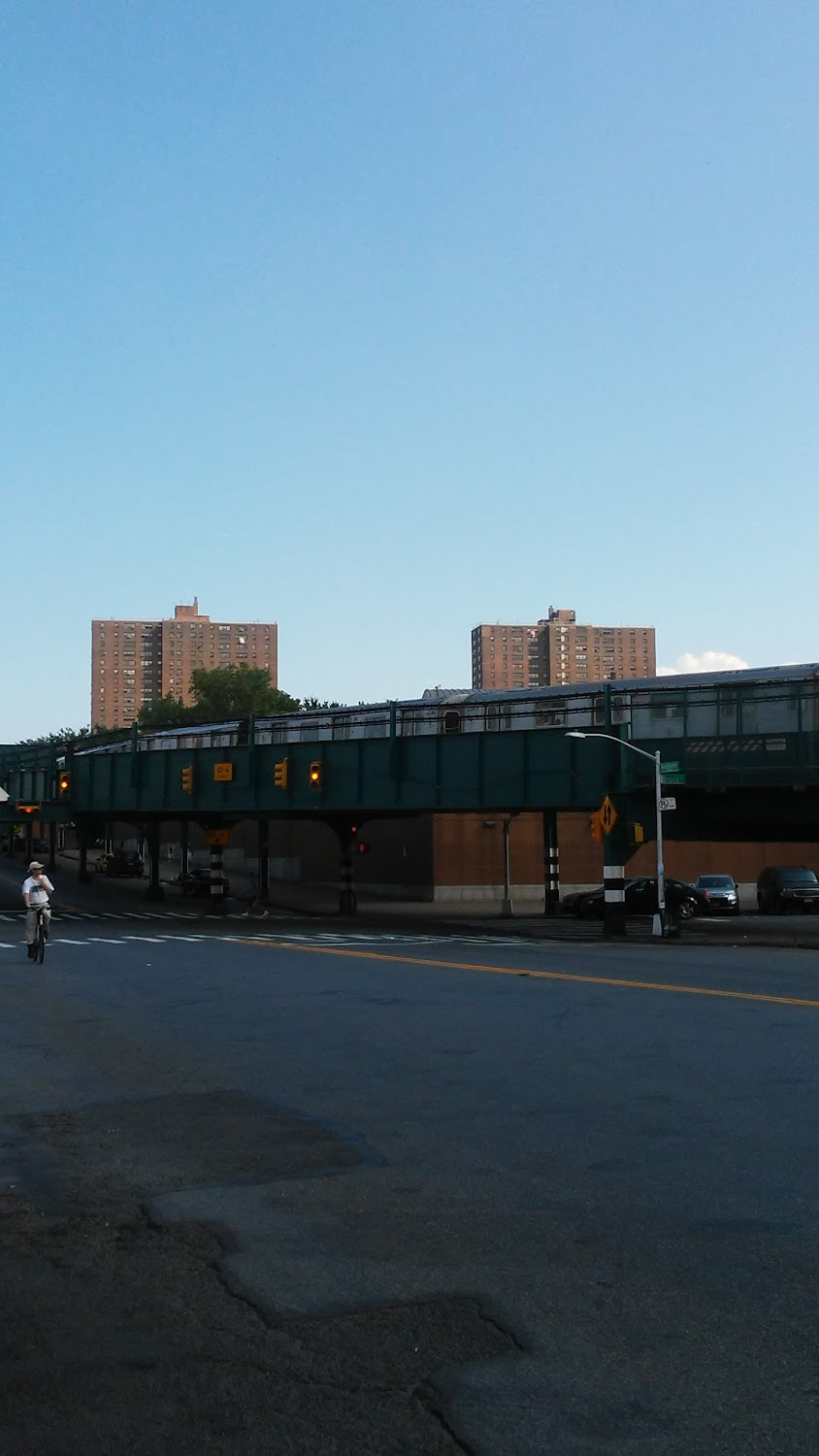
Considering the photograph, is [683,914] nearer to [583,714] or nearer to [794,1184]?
[583,714]

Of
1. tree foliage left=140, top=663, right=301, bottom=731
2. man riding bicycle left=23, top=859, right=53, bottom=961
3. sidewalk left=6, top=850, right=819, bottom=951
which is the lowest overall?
sidewalk left=6, top=850, right=819, bottom=951

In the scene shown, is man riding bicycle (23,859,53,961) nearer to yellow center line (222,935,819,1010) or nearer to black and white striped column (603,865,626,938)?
yellow center line (222,935,819,1010)

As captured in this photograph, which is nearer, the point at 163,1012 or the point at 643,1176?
the point at 643,1176

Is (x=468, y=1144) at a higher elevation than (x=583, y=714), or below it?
below

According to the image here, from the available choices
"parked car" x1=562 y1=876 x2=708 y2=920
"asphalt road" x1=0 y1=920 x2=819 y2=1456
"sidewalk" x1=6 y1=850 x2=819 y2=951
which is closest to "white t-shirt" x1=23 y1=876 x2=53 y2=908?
"asphalt road" x1=0 y1=920 x2=819 y2=1456

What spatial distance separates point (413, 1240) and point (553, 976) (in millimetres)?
17563

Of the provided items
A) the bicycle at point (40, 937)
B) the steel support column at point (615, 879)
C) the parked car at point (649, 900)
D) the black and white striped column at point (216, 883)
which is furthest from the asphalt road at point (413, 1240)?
the black and white striped column at point (216, 883)

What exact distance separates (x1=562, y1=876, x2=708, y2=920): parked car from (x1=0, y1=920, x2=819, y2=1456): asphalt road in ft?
123

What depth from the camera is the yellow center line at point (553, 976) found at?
20.4 metres

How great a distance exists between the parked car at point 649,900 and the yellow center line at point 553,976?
2135 centimetres

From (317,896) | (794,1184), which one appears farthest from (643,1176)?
(317,896)

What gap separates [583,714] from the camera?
50.1 m

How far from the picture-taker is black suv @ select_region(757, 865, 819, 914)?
56.4m

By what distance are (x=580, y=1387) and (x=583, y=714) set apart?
4498 cm
